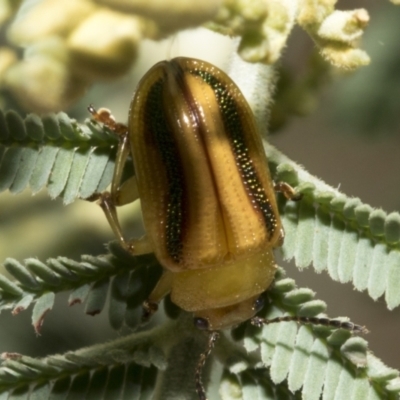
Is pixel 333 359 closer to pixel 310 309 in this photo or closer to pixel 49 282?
pixel 310 309

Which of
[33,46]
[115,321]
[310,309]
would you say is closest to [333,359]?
[310,309]

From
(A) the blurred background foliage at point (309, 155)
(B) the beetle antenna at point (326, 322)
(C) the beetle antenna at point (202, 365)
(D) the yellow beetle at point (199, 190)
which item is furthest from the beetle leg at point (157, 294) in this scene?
(A) the blurred background foliage at point (309, 155)

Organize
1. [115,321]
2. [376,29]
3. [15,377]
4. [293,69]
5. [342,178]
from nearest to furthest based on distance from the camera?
[15,377] < [115,321] < [293,69] < [376,29] < [342,178]

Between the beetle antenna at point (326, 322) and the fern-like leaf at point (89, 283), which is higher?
the fern-like leaf at point (89, 283)

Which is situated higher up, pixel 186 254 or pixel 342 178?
pixel 186 254

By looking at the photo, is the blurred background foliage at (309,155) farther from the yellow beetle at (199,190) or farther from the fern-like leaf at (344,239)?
the fern-like leaf at (344,239)

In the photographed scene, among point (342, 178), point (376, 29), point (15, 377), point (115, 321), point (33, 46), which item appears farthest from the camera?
point (342, 178)
